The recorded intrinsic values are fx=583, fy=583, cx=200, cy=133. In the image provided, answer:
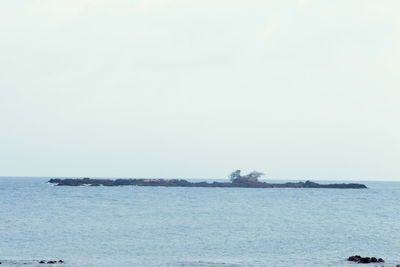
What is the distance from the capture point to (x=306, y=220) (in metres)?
80.2

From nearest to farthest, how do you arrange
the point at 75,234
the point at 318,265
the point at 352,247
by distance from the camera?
the point at 318,265 < the point at 352,247 < the point at 75,234

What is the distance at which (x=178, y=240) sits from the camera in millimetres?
55969

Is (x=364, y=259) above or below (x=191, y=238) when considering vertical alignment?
below

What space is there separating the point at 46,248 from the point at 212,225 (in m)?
26.2

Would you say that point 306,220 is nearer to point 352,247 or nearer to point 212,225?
point 212,225

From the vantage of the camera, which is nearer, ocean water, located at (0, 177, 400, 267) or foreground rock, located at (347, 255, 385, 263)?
foreground rock, located at (347, 255, 385, 263)

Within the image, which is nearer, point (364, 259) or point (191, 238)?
point (364, 259)

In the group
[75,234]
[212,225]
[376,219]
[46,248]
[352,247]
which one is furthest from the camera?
[376,219]

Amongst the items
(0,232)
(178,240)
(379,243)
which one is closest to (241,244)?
(178,240)

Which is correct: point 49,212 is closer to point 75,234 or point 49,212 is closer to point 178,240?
point 75,234

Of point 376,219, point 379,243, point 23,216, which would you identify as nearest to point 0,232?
point 23,216

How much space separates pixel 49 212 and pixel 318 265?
54.0 metres

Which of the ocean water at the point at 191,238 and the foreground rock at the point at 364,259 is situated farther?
the ocean water at the point at 191,238

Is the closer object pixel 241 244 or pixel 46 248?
pixel 46 248
